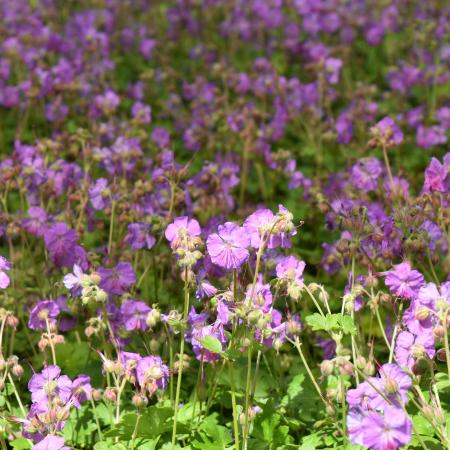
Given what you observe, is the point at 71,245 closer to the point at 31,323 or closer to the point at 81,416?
the point at 31,323

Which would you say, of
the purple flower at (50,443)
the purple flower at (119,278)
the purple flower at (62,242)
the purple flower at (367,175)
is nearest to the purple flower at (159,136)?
the purple flower at (367,175)

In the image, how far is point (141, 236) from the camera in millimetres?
3623

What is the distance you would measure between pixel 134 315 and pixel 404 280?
93 cm

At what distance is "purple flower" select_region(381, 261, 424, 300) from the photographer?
2.87 meters

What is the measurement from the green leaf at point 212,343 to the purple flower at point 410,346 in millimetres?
534

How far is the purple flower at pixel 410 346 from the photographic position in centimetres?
271

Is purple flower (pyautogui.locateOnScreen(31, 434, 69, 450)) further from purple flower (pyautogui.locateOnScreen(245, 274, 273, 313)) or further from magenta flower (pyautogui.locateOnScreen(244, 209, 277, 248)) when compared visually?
magenta flower (pyautogui.locateOnScreen(244, 209, 277, 248))

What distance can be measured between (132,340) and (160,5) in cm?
559

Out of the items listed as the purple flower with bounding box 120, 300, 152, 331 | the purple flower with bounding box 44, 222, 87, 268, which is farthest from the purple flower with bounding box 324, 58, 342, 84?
the purple flower with bounding box 120, 300, 152, 331

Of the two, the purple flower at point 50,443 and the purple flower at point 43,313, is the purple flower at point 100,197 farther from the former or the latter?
the purple flower at point 50,443

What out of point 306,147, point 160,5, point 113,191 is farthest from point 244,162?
point 160,5

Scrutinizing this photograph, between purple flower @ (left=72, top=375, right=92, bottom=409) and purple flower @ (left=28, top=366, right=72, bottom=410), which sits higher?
purple flower @ (left=28, top=366, right=72, bottom=410)

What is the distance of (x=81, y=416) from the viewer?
3.29 metres

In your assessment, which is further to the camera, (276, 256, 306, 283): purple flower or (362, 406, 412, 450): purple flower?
(276, 256, 306, 283): purple flower
